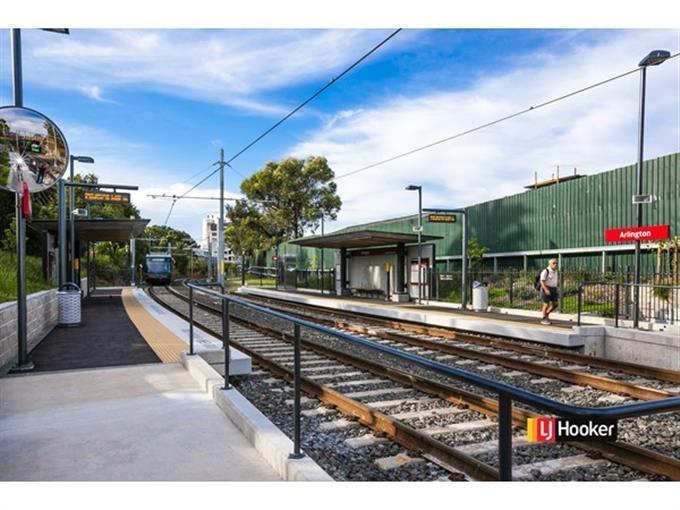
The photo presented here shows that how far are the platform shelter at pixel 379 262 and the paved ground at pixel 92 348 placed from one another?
36.3 ft

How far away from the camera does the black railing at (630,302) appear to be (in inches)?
440

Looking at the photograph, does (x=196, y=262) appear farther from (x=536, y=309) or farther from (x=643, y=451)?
(x=643, y=451)

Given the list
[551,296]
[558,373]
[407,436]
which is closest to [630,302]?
[551,296]

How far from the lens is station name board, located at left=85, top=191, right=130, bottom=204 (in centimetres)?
1733

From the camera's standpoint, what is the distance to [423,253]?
2141 cm

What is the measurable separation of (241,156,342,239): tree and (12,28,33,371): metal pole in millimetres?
37879

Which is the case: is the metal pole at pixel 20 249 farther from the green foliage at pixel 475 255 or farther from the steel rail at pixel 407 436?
the green foliage at pixel 475 255

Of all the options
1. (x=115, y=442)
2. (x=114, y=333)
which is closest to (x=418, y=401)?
(x=115, y=442)

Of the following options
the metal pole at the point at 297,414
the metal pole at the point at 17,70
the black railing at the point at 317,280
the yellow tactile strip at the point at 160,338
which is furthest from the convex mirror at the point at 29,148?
the black railing at the point at 317,280

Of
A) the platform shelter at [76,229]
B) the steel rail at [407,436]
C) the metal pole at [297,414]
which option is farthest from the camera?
the platform shelter at [76,229]

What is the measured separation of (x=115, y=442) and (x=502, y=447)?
3.07 meters

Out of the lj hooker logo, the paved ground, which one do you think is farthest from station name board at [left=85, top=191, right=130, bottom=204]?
the lj hooker logo

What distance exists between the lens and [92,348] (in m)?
8.54

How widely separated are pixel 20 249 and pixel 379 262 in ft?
62.0
